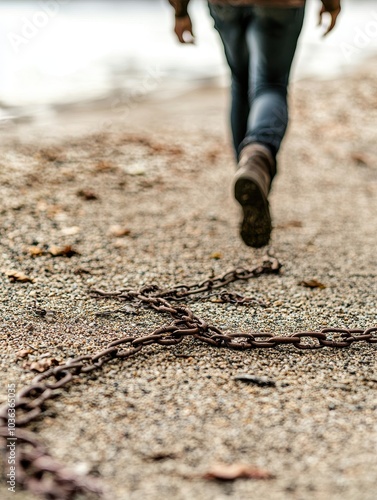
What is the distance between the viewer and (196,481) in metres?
1.59

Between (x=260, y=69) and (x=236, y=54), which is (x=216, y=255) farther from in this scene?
(x=236, y=54)

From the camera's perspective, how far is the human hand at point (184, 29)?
A: 10.9 feet

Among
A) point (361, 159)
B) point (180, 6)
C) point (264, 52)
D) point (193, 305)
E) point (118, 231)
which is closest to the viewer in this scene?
point (193, 305)

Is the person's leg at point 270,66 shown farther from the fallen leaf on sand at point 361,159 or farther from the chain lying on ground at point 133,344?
the fallen leaf on sand at point 361,159

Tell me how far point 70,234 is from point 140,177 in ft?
3.95

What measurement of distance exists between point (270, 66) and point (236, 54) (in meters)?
0.28

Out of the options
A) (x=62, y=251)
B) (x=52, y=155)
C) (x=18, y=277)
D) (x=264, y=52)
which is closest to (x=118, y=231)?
(x=62, y=251)

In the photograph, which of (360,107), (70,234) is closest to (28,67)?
(360,107)

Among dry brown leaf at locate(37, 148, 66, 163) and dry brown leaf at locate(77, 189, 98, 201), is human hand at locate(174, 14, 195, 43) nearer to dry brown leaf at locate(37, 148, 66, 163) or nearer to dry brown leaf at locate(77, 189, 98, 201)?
dry brown leaf at locate(77, 189, 98, 201)

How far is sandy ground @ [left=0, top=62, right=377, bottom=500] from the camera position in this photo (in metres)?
1.67

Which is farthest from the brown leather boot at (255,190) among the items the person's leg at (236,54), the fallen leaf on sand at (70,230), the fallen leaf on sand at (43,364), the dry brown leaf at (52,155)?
the dry brown leaf at (52,155)

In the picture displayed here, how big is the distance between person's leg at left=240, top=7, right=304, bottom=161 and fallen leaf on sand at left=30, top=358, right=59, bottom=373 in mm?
1473

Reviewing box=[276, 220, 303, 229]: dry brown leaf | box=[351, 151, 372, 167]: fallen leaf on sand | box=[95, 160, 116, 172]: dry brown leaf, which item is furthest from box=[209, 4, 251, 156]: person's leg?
box=[351, 151, 372, 167]: fallen leaf on sand

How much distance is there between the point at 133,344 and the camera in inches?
84.7
